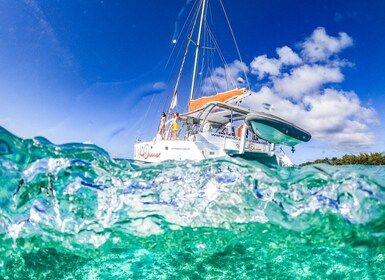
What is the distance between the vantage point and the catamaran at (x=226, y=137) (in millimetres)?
9523

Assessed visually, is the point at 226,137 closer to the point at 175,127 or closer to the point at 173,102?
the point at 175,127

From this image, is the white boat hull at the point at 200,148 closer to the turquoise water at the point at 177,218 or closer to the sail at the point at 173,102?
the sail at the point at 173,102

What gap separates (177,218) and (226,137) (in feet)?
36.9

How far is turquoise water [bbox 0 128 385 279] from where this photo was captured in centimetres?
337

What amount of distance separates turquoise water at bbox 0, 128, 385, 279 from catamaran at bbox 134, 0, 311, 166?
5.73 meters

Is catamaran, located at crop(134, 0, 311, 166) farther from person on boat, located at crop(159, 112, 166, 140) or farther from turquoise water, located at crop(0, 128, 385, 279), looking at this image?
turquoise water, located at crop(0, 128, 385, 279)

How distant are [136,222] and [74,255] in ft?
3.37

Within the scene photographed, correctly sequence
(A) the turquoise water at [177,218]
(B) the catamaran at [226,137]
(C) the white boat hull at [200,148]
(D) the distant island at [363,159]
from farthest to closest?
(D) the distant island at [363,159], (C) the white boat hull at [200,148], (B) the catamaran at [226,137], (A) the turquoise water at [177,218]

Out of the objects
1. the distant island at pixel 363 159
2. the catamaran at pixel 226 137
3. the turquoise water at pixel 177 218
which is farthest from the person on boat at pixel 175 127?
the turquoise water at pixel 177 218

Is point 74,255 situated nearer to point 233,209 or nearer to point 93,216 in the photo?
point 93,216

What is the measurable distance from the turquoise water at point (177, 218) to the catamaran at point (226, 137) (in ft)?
18.8

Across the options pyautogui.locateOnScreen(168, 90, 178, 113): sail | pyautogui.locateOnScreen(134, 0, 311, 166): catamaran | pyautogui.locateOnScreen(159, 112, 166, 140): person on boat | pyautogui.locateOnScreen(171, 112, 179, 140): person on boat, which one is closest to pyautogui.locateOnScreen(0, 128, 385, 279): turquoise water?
pyautogui.locateOnScreen(134, 0, 311, 166): catamaran

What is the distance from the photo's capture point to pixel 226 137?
1450 cm

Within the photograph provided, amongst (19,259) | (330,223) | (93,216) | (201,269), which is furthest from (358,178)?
(19,259)
